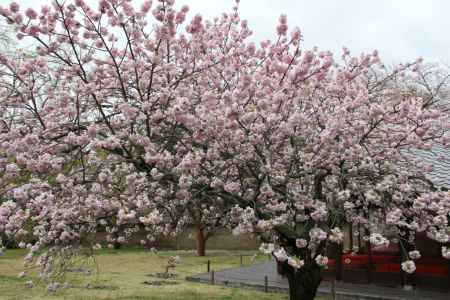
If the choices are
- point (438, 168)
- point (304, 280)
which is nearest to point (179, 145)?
point (304, 280)

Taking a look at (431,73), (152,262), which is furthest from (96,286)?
(431,73)

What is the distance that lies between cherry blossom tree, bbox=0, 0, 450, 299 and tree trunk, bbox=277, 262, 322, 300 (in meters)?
0.03

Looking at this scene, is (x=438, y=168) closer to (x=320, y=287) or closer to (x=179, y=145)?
(x=320, y=287)

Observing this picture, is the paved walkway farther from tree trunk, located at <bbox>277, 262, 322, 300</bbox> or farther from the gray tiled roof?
tree trunk, located at <bbox>277, 262, 322, 300</bbox>

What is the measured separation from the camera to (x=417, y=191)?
6254 mm

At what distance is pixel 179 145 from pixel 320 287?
8.11 meters

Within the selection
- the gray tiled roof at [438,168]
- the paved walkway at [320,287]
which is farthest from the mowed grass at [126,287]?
the gray tiled roof at [438,168]

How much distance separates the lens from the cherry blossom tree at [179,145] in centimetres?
507

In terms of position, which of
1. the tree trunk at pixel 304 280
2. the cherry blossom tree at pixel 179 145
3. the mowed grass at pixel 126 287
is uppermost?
the cherry blossom tree at pixel 179 145

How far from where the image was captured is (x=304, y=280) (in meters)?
6.63

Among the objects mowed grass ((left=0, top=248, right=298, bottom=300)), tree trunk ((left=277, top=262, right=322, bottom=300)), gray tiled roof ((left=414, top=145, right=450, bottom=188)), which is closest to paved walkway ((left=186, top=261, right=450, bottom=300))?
mowed grass ((left=0, top=248, right=298, bottom=300))

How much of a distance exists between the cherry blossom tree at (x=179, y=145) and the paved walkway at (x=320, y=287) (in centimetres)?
506

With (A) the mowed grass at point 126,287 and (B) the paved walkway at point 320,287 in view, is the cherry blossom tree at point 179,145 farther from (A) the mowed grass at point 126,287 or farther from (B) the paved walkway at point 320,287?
(B) the paved walkway at point 320,287

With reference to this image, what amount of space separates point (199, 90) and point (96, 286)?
27.4 feet
